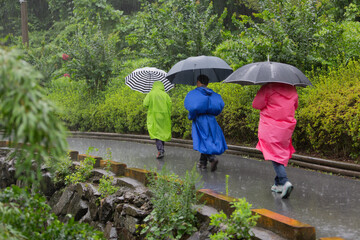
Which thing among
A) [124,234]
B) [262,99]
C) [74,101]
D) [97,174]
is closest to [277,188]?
[262,99]

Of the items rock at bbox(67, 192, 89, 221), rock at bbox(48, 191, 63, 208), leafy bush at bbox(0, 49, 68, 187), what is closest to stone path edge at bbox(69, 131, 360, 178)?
leafy bush at bbox(0, 49, 68, 187)

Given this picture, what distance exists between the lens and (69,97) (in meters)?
20.6

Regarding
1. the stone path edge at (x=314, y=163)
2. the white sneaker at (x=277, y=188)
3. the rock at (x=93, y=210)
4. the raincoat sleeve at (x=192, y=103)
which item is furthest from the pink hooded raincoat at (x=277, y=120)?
the rock at (x=93, y=210)

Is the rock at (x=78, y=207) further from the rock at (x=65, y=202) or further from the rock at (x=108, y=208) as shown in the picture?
the rock at (x=108, y=208)

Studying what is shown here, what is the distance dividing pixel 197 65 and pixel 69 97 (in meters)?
13.4

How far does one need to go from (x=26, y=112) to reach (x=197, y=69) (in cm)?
787

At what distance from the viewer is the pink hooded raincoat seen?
6.19 metres

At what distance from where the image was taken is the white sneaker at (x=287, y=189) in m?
5.96

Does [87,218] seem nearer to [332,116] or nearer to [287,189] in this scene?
[287,189]

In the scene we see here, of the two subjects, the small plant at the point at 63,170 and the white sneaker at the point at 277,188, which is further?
the small plant at the point at 63,170

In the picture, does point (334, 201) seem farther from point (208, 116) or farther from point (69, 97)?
point (69, 97)

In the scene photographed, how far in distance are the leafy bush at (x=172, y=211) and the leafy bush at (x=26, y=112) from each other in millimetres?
3437

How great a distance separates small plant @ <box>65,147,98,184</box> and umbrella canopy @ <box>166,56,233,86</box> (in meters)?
2.40

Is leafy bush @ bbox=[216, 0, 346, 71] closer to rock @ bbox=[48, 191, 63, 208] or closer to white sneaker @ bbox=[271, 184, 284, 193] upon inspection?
white sneaker @ bbox=[271, 184, 284, 193]
